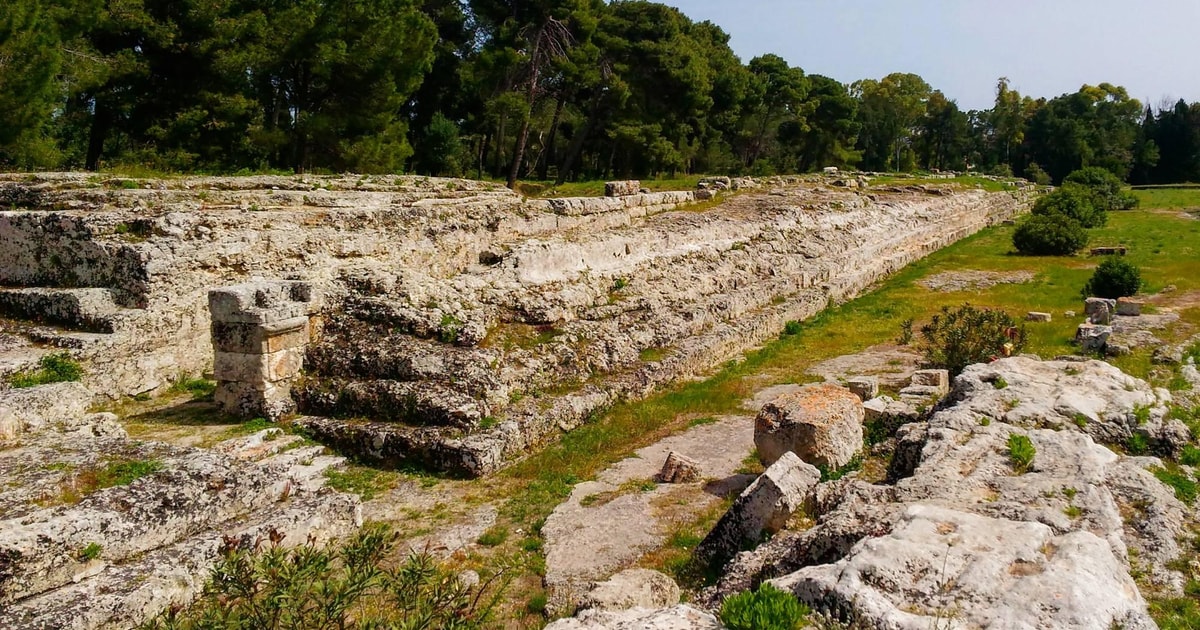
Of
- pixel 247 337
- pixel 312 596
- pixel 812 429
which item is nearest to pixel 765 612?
pixel 312 596

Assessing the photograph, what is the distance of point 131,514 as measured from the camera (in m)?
5.02

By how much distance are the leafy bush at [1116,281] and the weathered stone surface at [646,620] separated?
15.8 metres

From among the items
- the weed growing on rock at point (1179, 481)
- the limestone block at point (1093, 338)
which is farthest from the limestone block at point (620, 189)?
the weed growing on rock at point (1179, 481)

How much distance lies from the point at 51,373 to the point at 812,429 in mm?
7153

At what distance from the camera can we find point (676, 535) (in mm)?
6230

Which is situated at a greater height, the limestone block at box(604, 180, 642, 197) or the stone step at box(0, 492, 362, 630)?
the limestone block at box(604, 180, 642, 197)

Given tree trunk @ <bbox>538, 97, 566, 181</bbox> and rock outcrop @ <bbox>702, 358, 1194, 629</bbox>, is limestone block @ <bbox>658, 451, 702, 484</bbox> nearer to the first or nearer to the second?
rock outcrop @ <bbox>702, 358, 1194, 629</bbox>

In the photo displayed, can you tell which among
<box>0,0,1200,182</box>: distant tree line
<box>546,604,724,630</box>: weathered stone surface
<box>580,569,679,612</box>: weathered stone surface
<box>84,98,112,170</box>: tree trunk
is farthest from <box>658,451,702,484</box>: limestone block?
<box>84,98,112,170</box>: tree trunk

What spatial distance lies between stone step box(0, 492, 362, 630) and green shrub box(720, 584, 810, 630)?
2.41 m

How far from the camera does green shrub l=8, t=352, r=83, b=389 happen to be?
24.0ft

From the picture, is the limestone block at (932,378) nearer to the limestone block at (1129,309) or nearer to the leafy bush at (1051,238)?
the limestone block at (1129,309)

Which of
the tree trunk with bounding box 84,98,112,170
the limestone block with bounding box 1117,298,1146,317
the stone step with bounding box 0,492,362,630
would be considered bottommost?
the stone step with bounding box 0,492,362,630

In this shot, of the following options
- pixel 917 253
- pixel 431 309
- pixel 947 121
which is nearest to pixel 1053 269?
pixel 917 253

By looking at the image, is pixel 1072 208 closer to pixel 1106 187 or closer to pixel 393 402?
pixel 1106 187
